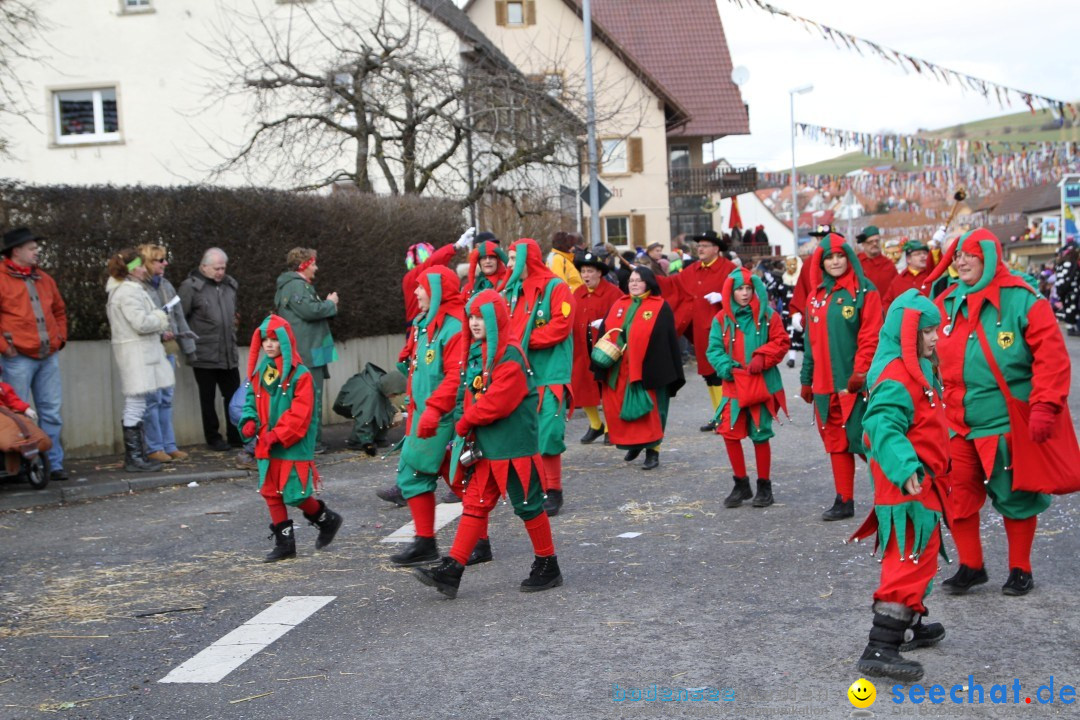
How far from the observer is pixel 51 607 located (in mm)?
7203

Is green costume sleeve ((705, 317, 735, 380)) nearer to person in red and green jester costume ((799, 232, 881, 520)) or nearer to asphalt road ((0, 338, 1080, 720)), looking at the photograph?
person in red and green jester costume ((799, 232, 881, 520))

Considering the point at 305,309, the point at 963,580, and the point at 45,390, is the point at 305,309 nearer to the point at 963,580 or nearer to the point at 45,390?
the point at 45,390

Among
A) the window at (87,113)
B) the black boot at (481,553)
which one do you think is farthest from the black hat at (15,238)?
the window at (87,113)

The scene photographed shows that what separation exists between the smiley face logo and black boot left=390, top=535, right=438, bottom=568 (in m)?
3.10

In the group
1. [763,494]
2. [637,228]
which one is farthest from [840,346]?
[637,228]

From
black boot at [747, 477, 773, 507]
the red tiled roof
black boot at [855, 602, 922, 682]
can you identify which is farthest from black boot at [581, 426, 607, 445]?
the red tiled roof

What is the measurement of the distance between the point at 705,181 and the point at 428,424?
49.5 metres

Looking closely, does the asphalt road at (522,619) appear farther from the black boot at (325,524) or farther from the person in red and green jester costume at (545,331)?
the person in red and green jester costume at (545,331)

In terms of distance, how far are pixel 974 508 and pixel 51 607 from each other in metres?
4.88

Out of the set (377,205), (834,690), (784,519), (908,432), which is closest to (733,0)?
(377,205)

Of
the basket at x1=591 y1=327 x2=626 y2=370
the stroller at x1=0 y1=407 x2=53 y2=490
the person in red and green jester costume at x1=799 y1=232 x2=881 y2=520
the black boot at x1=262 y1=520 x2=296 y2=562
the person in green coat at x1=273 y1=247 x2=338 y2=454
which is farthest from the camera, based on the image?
the person in green coat at x1=273 y1=247 x2=338 y2=454

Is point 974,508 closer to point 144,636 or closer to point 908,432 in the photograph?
point 908,432

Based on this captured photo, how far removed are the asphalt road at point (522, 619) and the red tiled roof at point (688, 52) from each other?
45.5 meters

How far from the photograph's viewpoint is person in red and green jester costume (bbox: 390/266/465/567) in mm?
7266
